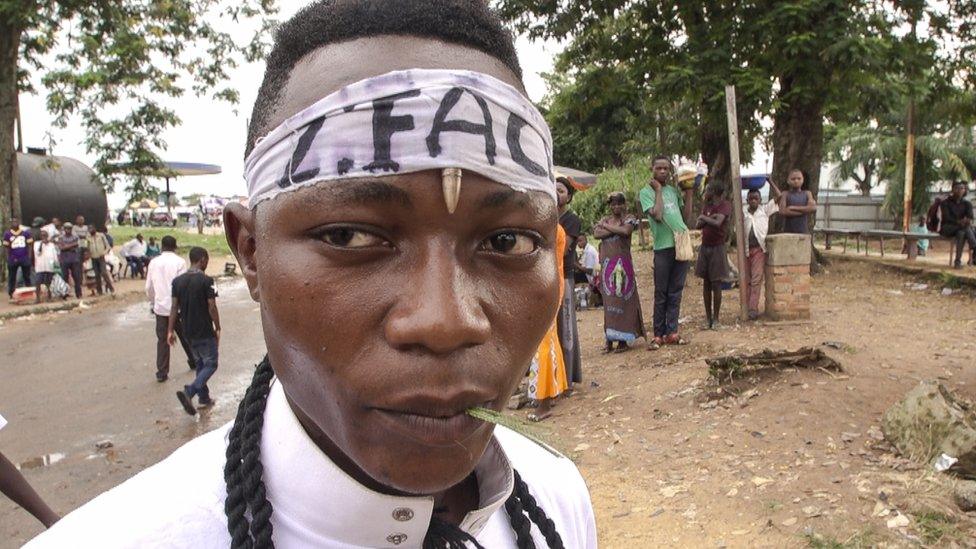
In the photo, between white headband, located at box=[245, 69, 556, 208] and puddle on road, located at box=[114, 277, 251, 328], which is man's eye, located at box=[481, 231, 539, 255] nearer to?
white headband, located at box=[245, 69, 556, 208]

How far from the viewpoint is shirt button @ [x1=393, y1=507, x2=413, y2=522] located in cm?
112

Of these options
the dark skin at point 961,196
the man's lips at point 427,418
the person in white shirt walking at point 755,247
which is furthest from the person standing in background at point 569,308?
the dark skin at point 961,196

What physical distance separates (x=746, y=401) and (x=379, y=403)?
17.8 ft

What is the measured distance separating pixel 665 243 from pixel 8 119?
52.0 ft

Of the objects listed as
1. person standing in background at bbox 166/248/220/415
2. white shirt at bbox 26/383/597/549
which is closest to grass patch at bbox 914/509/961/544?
white shirt at bbox 26/383/597/549

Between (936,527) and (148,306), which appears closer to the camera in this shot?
(936,527)

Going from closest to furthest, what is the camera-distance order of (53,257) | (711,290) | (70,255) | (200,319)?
(200,319)
(711,290)
(53,257)
(70,255)

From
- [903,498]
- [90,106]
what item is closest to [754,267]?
[903,498]

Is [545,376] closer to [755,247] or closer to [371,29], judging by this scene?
[755,247]

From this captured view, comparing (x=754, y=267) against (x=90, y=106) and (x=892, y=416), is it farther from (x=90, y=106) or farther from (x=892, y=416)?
(x=90, y=106)

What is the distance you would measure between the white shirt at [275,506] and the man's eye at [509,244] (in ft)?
1.21

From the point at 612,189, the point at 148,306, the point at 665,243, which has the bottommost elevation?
the point at 148,306

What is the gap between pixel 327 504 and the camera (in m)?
1.11

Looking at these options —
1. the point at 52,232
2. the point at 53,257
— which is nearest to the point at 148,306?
the point at 53,257
